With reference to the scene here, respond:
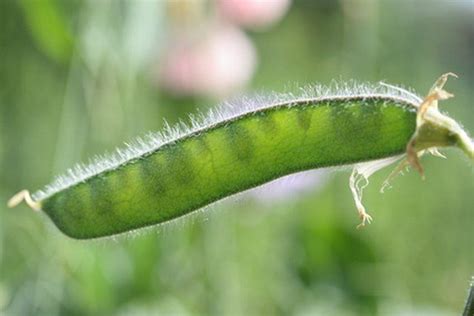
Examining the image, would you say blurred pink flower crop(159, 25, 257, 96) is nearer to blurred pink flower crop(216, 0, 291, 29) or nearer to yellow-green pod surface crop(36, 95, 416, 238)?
blurred pink flower crop(216, 0, 291, 29)

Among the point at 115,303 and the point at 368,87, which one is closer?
the point at 368,87

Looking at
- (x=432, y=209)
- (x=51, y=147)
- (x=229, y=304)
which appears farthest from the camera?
(x=432, y=209)

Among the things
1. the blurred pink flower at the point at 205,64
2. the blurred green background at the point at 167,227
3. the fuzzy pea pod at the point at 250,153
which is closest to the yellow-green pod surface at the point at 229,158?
the fuzzy pea pod at the point at 250,153

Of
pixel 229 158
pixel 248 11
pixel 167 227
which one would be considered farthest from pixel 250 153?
pixel 248 11

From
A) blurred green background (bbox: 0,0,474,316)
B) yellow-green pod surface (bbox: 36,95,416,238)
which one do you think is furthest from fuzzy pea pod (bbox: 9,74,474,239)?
blurred green background (bbox: 0,0,474,316)

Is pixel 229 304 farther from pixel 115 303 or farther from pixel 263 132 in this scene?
pixel 263 132

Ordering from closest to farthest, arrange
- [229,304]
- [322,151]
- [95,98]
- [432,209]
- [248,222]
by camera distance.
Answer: [322,151], [229,304], [95,98], [248,222], [432,209]

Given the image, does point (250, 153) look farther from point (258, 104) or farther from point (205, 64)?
point (205, 64)

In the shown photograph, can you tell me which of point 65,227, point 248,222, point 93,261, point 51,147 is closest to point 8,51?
point 51,147

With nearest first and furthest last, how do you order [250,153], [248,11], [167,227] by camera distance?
[250,153] → [167,227] → [248,11]
